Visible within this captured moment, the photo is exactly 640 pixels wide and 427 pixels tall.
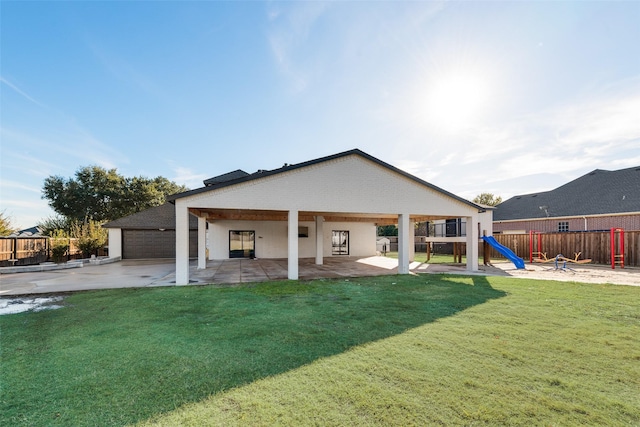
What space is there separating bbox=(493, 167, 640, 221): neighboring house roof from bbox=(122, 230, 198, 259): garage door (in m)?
29.4

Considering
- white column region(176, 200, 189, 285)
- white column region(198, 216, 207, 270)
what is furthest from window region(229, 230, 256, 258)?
white column region(176, 200, 189, 285)

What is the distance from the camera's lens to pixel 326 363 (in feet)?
12.0

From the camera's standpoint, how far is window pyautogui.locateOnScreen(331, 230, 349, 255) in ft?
71.6

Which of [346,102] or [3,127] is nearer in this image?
[3,127]

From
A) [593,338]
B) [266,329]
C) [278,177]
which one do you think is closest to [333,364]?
[266,329]

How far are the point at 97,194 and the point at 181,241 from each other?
32201 mm

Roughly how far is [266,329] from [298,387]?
2.14 metres

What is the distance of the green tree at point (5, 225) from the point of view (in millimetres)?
15899

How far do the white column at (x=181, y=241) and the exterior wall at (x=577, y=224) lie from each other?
87.2 ft

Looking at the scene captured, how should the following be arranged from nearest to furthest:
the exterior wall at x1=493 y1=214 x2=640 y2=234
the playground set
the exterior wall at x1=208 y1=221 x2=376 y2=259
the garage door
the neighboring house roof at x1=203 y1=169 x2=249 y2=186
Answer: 1. the playground set
2. the exterior wall at x1=493 y1=214 x2=640 y2=234
3. the exterior wall at x1=208 y1=221 x2=376 y2=259
4. the garage door
5. the neighboring house roof at x1=203 y1=169 x2=249 y2=186

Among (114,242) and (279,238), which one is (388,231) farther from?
(114,242)

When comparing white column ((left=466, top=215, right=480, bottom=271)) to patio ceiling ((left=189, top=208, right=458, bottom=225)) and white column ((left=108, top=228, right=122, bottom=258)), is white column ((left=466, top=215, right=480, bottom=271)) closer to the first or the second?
A: patio ceiling ((left=189, top=208, right=458, bottom=225))

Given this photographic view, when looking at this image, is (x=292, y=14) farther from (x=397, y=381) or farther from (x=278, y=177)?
(x=397, y=381)

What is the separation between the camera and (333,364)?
3645 millimetres
